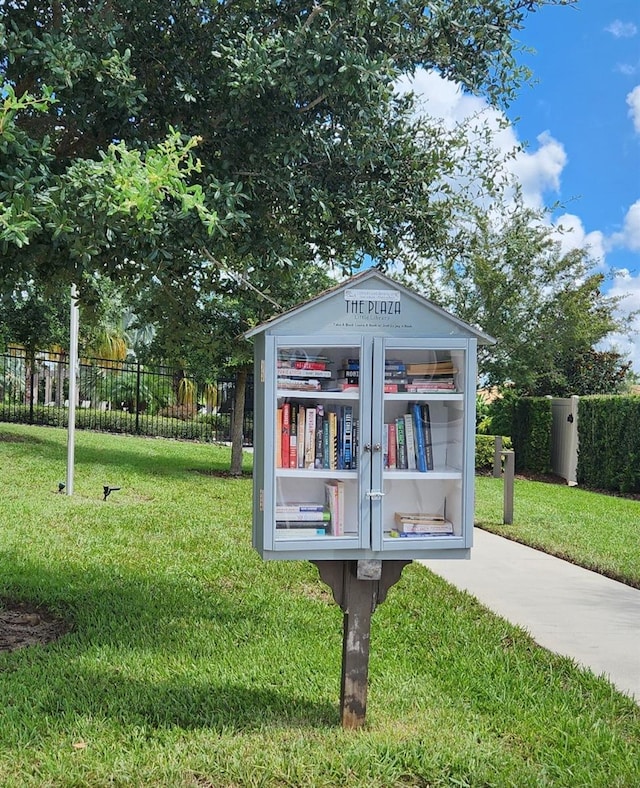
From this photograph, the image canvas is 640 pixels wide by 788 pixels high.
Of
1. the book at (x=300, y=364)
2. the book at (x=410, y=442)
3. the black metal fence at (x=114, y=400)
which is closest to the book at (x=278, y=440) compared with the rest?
the book at (x=300, y=364)

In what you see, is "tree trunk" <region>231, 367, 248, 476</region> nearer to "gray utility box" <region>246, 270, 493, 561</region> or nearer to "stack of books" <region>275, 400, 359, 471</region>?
"gray utility box" <region>246, 270, 493, 561</region>

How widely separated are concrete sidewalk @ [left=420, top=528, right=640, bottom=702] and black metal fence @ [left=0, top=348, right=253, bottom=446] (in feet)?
34.7

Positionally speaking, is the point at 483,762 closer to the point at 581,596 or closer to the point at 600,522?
the point at 581,596

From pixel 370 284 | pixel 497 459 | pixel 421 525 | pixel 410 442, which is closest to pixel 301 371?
pixel 370 284

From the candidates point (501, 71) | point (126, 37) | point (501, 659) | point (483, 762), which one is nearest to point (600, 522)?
point (501, 659)

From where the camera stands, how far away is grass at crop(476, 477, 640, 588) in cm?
852

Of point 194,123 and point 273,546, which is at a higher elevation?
point 194,123

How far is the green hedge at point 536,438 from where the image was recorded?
20.4 meters

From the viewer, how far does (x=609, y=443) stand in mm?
17375

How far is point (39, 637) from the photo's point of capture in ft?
18.1

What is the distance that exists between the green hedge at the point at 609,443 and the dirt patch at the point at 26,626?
13776mm

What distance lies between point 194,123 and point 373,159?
46.9 inches

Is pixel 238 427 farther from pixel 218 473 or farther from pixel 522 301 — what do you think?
pixel 522 301

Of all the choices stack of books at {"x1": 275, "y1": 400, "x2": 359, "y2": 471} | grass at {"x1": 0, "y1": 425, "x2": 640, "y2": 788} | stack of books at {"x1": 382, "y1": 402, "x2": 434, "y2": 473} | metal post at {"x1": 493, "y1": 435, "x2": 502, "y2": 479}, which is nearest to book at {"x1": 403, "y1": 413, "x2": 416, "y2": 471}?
stack of books at {"x1": 382, "y1": 402, "x2": 434, "y2": 473}
